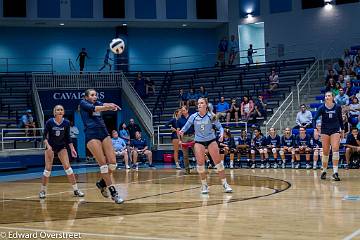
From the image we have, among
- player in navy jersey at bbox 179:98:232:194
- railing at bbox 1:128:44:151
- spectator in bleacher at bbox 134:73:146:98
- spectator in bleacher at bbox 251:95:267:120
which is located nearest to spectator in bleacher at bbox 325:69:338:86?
spectator in bleacher at bbox 251:95:267:120

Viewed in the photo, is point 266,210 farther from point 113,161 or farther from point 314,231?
point 113,161

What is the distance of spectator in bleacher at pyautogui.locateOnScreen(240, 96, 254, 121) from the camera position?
23.2 meters

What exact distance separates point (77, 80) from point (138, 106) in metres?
4.21

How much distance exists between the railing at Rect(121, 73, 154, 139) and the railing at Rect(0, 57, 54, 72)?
5.91 m

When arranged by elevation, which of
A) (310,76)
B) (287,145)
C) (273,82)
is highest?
(310,76)

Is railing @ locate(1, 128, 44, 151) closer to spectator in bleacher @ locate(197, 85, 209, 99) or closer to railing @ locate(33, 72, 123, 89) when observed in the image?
railing @ locate(33, 72, 123, 89)

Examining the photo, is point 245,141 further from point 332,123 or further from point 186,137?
point 332,123

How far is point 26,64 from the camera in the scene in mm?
33750

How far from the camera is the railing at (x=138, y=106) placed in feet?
86.7

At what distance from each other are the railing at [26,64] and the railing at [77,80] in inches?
143

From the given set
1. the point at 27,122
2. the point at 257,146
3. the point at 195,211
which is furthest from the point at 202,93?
the point at 195,211

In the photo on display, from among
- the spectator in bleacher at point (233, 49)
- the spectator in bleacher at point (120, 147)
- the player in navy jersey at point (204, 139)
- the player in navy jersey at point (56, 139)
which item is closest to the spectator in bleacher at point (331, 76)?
the spectator in bleacher at point (233, 49)

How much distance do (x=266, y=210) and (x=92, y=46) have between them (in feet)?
91.6

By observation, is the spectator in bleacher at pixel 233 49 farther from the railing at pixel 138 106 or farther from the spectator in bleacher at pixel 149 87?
the railing at pixel 138 106
